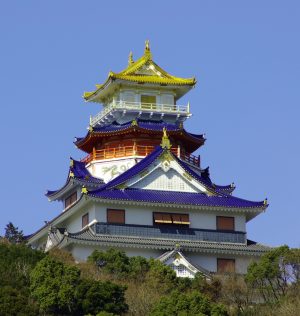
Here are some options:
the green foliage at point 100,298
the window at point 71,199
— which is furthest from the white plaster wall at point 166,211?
the green foliage at point 100,298

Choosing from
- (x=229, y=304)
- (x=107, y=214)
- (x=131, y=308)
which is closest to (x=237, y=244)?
(x=107, y=214)

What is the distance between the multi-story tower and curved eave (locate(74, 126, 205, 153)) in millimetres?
60

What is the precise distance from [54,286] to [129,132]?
75.7 feet

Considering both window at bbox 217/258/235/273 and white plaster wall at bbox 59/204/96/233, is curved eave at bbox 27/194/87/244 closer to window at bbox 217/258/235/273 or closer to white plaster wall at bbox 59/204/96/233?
white plaster wall at bbox 59/204/96/233

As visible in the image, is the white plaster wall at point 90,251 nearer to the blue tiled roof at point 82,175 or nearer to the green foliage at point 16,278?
the green foliage at point 16,278

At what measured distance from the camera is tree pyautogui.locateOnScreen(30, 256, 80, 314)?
174 ft

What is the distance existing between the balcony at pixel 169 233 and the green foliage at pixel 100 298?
1466cm

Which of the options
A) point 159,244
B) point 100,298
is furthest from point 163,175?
point 100,298

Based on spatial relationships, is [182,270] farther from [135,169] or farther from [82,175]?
[82,175]

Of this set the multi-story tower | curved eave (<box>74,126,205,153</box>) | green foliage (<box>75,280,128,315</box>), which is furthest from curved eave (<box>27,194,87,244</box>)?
green foliage (<box>75,280,128,315</box>)

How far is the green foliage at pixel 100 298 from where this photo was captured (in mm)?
Answer: 52562

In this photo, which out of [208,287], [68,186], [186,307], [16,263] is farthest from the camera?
[68,186]

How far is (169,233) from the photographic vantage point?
227ft

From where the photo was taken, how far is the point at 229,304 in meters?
58.2
